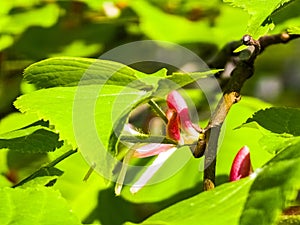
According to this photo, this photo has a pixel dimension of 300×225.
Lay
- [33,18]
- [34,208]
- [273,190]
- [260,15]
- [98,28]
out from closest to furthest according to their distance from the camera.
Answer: [273,190] → [34,208] → [260,15] → [33,18] → [98,28]

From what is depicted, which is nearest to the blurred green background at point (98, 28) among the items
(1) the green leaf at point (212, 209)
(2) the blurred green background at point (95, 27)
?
(2) the blurred green background at point (95, 27)

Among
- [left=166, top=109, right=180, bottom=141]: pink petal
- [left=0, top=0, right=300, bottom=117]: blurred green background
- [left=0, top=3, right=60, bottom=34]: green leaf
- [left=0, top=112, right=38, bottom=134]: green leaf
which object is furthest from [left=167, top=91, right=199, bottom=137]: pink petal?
[left=0, top=3, right=60, bottom=34]: green leaf

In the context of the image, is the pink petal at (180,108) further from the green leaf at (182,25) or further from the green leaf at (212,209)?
the green leaf at (182,25)

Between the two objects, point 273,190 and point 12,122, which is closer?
point 273,190

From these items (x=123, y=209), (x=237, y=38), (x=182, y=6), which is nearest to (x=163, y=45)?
(x=182, y=6)

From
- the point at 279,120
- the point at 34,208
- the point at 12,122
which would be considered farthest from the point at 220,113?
the point at 12,122

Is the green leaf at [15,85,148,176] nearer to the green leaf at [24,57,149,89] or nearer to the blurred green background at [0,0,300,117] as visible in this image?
the green leaf at [24,57,149,89]

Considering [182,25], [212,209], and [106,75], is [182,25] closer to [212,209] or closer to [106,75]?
[106,75]
